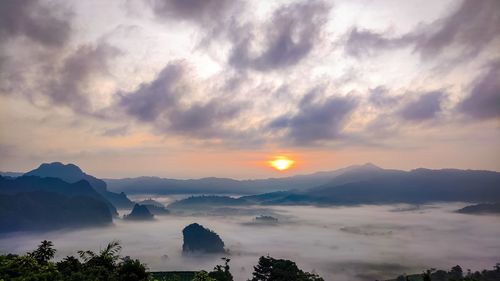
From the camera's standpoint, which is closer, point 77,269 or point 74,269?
point 77,269

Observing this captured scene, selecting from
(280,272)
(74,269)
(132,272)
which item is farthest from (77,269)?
(280,272)

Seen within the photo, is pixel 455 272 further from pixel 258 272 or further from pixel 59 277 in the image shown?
pixel 59 277

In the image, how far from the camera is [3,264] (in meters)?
32.9

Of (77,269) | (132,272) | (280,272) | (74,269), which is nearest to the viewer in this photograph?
(132,272)

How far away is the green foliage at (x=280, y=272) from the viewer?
9074cm

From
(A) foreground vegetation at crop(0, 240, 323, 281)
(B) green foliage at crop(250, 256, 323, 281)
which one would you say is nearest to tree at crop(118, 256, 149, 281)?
(A) foreground vegetation at crop(0, 240, 323, 281)

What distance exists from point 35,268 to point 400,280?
18284cm

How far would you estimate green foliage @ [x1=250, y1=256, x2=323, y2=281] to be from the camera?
9074cm

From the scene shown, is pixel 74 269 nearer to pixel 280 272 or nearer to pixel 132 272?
pixel 132 272

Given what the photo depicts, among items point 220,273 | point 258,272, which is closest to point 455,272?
point 258,272

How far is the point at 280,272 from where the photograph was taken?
308ft

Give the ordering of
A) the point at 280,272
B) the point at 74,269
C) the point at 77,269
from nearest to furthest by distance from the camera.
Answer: the point at 77,269 → the point at 74,269 → the point at 280,272

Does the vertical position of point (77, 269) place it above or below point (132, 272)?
below

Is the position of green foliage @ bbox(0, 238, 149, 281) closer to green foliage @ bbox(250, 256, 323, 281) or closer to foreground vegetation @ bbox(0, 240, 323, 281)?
foreground vegetation @ bbox(0, 240, 323, 281)
